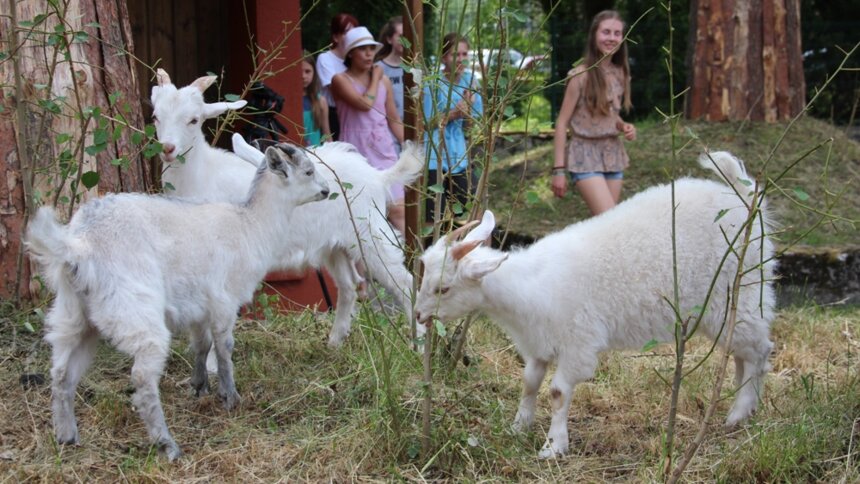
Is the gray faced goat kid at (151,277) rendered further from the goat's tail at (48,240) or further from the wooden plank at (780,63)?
the wooden plank at (780,63)

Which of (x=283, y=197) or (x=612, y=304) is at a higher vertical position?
(x=283, y=197)

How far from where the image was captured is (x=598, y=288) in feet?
14.6

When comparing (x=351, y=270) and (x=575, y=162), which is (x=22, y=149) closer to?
(x=351, y=270)

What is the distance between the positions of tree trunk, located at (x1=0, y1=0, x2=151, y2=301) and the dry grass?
2.01 ft

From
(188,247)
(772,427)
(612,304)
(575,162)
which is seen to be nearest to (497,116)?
(612,304)

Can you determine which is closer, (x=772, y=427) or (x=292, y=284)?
(x=772, y=427)

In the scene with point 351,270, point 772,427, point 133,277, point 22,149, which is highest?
point 22,149

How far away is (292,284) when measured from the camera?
778 cm

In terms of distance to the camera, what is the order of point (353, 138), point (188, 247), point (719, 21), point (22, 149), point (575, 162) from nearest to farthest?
point (188, 247)
point (22, 149)
point (575, 162)
point (353, 138)
point (719, 21)

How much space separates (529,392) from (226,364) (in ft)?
4.35

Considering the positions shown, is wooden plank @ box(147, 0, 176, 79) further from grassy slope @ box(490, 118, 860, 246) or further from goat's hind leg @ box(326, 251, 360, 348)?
grassy slope @ box(490, 118, 860, 246)

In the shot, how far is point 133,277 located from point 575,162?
3.87 metres

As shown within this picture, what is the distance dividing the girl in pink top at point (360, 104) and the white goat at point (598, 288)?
3.20 m

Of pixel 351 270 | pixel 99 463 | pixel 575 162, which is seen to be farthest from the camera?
pixel 575 162
